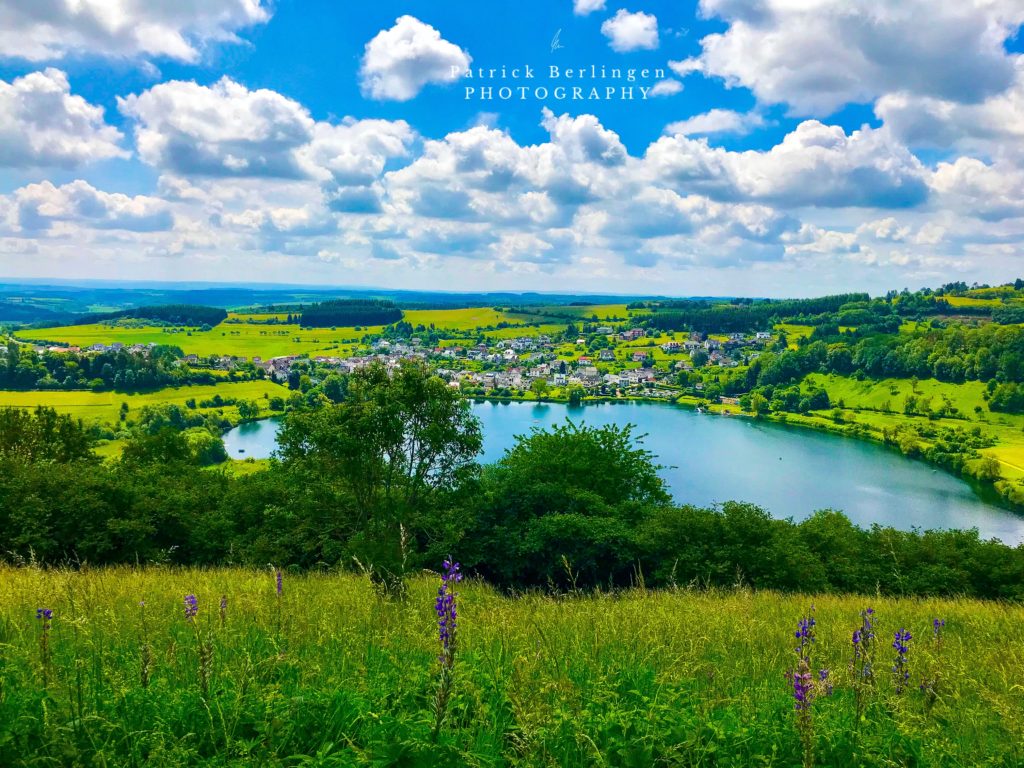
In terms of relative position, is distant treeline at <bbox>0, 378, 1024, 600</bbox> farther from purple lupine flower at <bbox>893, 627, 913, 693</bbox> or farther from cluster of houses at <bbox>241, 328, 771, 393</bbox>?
cluster of houses at <bbox>241, 328, 771, 393</bbox>

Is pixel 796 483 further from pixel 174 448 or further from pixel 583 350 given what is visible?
pixel 583 350


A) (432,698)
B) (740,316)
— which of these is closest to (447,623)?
(432,698)

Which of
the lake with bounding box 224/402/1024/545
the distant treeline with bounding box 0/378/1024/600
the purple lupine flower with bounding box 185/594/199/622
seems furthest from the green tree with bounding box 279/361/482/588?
the lake with bounding box 224/402/1024/545

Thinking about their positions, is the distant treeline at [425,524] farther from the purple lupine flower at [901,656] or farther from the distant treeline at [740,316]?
the distant treeline at [740,316]

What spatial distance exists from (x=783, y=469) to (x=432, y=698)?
245 feet

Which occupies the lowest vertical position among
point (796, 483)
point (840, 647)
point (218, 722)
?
point (796, 483)

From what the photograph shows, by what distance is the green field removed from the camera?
270ft

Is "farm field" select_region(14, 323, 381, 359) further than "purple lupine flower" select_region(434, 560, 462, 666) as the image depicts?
Yes

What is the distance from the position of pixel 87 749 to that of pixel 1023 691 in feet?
16.5

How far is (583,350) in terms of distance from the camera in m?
163

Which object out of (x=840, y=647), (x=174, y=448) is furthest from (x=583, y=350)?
(x=840, y=647)

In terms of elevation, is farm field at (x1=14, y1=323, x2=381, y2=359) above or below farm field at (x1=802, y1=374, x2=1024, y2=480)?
above

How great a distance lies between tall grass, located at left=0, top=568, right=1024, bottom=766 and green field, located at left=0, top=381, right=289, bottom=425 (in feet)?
282

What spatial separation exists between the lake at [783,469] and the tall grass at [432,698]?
114ft
